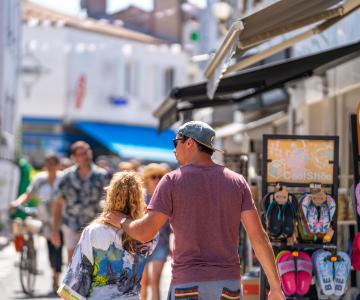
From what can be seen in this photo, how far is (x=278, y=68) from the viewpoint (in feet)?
38.5

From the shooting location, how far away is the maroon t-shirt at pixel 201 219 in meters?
5.93

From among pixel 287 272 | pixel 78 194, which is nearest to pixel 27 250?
pixel 78 194

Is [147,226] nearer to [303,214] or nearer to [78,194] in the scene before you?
[303,214]

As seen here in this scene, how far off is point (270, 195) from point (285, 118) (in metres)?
9.62

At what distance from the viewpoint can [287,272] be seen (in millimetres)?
8570

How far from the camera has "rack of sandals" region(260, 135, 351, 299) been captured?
8.56 meters

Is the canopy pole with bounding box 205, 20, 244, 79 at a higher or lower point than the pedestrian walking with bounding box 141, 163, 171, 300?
higher

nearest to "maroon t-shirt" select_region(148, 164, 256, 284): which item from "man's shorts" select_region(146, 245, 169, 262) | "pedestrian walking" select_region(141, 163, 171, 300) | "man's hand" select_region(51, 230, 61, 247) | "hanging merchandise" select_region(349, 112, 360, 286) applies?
"hanging merchandise" select_region(349, 112, 360, 286)

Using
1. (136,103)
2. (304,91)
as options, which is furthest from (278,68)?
(136,103)

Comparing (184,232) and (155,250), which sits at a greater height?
(184,232)

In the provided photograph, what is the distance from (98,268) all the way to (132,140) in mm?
34033

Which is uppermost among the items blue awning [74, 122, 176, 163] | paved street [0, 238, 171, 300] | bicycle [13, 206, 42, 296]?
blue awning [74, 122, 176, 163]

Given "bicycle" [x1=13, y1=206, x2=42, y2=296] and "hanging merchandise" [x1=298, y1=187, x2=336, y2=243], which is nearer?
"hanging merchandise" [x1=298, y1=187, x2=336, y2=243]

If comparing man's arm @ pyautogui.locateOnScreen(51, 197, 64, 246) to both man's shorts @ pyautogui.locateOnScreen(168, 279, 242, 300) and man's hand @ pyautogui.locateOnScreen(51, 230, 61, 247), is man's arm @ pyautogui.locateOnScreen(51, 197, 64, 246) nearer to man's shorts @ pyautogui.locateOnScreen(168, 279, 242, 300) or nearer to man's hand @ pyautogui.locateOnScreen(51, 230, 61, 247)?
man's hand @ pyautogui.locateOnScreen(51, 230, 61, 247)
